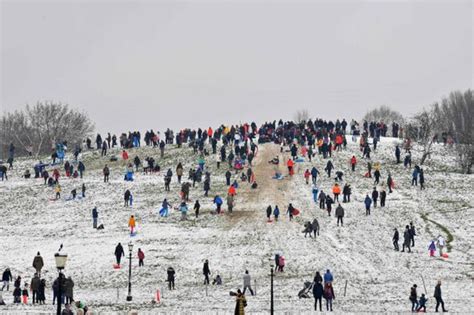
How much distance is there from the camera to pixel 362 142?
Answer: 8100 cm

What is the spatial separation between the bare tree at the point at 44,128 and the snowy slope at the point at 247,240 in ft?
150

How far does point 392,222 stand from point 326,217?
189 inches

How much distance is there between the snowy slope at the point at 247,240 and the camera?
41531 millimetres

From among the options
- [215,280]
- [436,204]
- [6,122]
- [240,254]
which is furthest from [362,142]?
[6,122]

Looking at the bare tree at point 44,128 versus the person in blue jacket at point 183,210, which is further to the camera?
the bare tree at point 44,128

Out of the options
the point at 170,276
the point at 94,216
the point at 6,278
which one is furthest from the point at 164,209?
the point at 6,278

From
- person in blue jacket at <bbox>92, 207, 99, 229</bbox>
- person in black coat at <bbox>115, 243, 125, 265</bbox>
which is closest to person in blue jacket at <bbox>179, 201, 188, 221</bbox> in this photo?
person in blue jacket at <bbox>92, 207, 99, 229</bbox>

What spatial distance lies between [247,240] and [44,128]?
79.8 m

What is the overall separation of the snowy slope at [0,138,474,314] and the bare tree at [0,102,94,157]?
45.8 metres

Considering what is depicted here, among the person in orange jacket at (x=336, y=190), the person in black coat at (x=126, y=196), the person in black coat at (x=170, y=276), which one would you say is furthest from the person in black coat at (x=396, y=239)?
the person in black coat at (x=126, y=196)

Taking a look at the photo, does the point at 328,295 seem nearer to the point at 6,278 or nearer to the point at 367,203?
the point at 6,278

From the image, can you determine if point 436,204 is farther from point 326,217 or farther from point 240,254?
point 240,254

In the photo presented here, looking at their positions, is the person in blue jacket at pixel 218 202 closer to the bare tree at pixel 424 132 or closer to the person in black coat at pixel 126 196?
the person in black coat at pixel 126 196

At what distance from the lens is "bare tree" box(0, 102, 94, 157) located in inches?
4897
